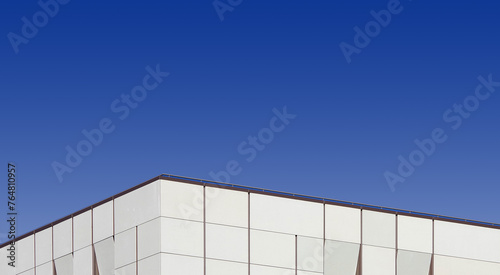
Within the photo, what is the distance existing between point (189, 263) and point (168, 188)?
3990 mm

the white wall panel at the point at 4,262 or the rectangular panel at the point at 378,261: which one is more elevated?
the white wall panel at the point at 4,262

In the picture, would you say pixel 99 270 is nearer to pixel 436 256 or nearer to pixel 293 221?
pixel 293 221

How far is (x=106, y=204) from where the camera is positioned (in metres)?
44.6

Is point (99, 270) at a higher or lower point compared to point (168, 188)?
lower

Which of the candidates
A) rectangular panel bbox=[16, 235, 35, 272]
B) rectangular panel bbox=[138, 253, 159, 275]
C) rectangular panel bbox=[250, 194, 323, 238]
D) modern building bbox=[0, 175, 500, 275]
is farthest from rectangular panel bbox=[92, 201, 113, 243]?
rectangular panel bbox=[250, 194, 323, 238]

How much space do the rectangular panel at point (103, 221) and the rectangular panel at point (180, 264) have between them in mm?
4417

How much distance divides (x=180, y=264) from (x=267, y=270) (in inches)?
184

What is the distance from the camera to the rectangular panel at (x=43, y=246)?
4884 cm

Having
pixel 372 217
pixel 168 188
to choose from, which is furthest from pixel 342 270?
pixel 168 188

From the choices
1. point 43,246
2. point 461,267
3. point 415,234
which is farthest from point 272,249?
point 43,246

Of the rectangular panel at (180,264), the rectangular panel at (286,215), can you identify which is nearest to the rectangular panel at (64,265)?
the rectangular panel at (180,264)

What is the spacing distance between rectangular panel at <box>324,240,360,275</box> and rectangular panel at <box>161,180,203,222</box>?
24.8ft

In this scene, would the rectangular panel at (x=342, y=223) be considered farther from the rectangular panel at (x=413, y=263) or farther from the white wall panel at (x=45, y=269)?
the white wall panel at (x=45, y=269)

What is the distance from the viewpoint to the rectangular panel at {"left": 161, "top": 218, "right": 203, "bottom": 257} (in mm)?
41562
